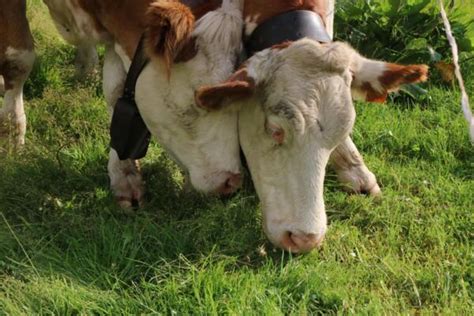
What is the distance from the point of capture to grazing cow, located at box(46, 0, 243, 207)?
3137 millimetres

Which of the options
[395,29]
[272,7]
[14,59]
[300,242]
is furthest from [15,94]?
[395,29]

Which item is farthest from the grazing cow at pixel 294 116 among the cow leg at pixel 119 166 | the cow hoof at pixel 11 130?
the cow hoof at pixel 11 130

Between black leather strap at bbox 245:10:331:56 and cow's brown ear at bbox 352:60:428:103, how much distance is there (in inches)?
9.6

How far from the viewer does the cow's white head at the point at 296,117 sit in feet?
9.89

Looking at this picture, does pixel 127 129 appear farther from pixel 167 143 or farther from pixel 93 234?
pixel 93 234

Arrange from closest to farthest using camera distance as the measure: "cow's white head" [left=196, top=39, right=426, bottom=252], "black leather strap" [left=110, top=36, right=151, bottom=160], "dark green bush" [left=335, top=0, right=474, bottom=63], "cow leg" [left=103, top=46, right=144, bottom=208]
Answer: "cow's white head" [left=196, top=39, right=426, bottom=252], "black leather strap" [left=110, top=36, right=151, bottom=160], "cow leg" [left=103, top=46, right=144, bottom=208], "dark green bush" [left=335, top=0, right=474, bottom=63]

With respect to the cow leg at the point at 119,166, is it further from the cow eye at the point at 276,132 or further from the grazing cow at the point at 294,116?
the cow eye at the point at 276,132

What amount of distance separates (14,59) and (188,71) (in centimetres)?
150

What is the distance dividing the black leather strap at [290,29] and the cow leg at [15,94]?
1713mm

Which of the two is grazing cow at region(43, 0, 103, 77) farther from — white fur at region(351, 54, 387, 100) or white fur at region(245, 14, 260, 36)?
white fur at region(351, 54, 387, 100)

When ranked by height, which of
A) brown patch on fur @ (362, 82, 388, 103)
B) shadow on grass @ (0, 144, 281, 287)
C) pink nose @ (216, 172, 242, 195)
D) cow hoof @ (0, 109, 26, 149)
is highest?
brown patch on fur @ (362, 82, 388, 103)

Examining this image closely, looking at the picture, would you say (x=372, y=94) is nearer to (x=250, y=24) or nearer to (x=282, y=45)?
(x=282, y=45)

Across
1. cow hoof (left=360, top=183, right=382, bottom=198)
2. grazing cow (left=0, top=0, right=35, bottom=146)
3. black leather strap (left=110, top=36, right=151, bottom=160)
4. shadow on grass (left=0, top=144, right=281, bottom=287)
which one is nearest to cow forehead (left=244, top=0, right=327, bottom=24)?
black leather strap (left=110, top=36, right=151, bottom=160)

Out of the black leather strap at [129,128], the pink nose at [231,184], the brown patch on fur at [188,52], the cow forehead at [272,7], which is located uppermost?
the cow forehead at [272,7]
